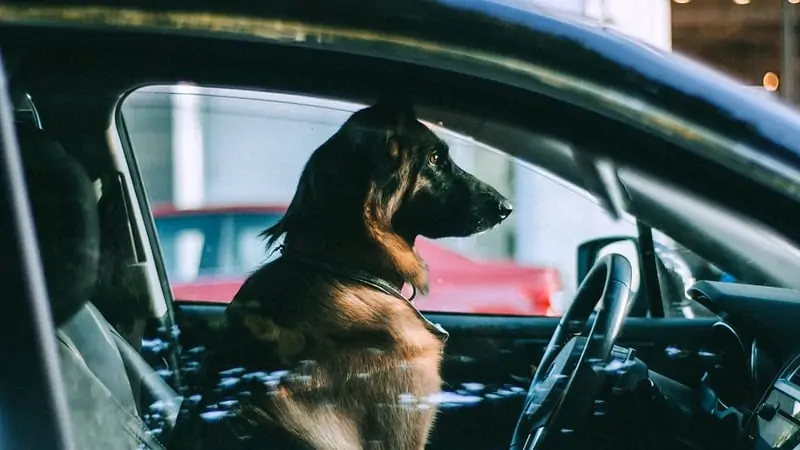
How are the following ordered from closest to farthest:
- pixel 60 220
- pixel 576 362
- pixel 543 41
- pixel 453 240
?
1. pixel 543 41
2. pixel 60 220
3. pixel 453 240
4. pixel 576 362

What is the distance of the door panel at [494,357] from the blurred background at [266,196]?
53mm

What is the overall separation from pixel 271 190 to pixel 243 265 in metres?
0.13

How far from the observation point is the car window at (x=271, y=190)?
124 centimetres

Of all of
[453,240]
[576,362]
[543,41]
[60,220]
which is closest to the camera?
[543,41]

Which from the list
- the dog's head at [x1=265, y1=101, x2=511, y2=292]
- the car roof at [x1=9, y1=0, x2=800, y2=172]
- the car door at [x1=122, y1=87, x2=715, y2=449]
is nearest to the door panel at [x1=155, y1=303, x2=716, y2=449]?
the car door at [x1=122, y1=87, x2=715, y2=449]

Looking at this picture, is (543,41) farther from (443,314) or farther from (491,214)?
(443,314)

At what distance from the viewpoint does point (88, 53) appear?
1.14m

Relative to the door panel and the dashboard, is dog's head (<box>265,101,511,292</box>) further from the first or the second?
the dashboard

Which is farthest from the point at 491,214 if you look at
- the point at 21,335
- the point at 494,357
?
the point at 21,335

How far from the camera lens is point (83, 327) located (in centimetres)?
127

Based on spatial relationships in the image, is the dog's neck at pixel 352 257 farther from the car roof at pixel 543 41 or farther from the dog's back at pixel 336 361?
the car roof at pixel 543 41

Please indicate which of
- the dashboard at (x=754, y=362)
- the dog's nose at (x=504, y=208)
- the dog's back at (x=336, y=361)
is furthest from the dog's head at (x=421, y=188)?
the dashboard at (x=754, y=362)

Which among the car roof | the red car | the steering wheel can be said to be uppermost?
the car roof

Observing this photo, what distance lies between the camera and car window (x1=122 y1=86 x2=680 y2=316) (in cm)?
124
